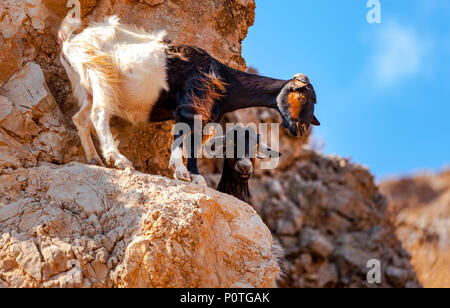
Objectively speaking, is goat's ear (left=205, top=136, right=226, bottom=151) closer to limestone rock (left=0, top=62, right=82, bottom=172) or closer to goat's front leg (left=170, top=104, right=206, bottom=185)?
goat's front leg (left=170, top=104, right=206, bottom=185)

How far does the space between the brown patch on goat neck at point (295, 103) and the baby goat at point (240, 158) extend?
467 mm

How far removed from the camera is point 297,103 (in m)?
3.79

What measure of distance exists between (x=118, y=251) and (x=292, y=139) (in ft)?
22.5

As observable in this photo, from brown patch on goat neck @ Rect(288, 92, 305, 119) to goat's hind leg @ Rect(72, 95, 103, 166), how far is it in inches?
56.4

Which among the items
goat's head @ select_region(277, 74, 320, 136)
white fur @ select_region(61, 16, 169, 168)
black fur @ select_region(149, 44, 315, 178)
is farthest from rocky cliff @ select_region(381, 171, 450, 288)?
white fur @ select_region(61, 16, 169, 168)

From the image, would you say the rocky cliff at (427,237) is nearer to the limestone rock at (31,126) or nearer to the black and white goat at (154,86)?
the black and white goat at (154,86)

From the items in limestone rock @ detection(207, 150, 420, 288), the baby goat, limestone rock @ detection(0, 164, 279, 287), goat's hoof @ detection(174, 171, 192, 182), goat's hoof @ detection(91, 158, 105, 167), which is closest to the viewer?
limestone rock @ detection(0, 164, 279, 287)

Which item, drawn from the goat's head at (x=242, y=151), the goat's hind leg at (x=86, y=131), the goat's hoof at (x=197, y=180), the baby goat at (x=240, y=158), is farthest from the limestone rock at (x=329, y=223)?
the goat's hind leg at (x=86, y=131)

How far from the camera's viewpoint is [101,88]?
390 centimetres

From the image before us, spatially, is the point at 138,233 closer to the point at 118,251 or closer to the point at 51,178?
the point at 118,251

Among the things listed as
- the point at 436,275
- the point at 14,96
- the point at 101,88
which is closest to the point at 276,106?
the point at 101,88

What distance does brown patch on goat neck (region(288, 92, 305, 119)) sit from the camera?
12.4ft

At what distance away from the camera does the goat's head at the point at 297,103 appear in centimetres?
379

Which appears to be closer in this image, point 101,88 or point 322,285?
point 101,88
